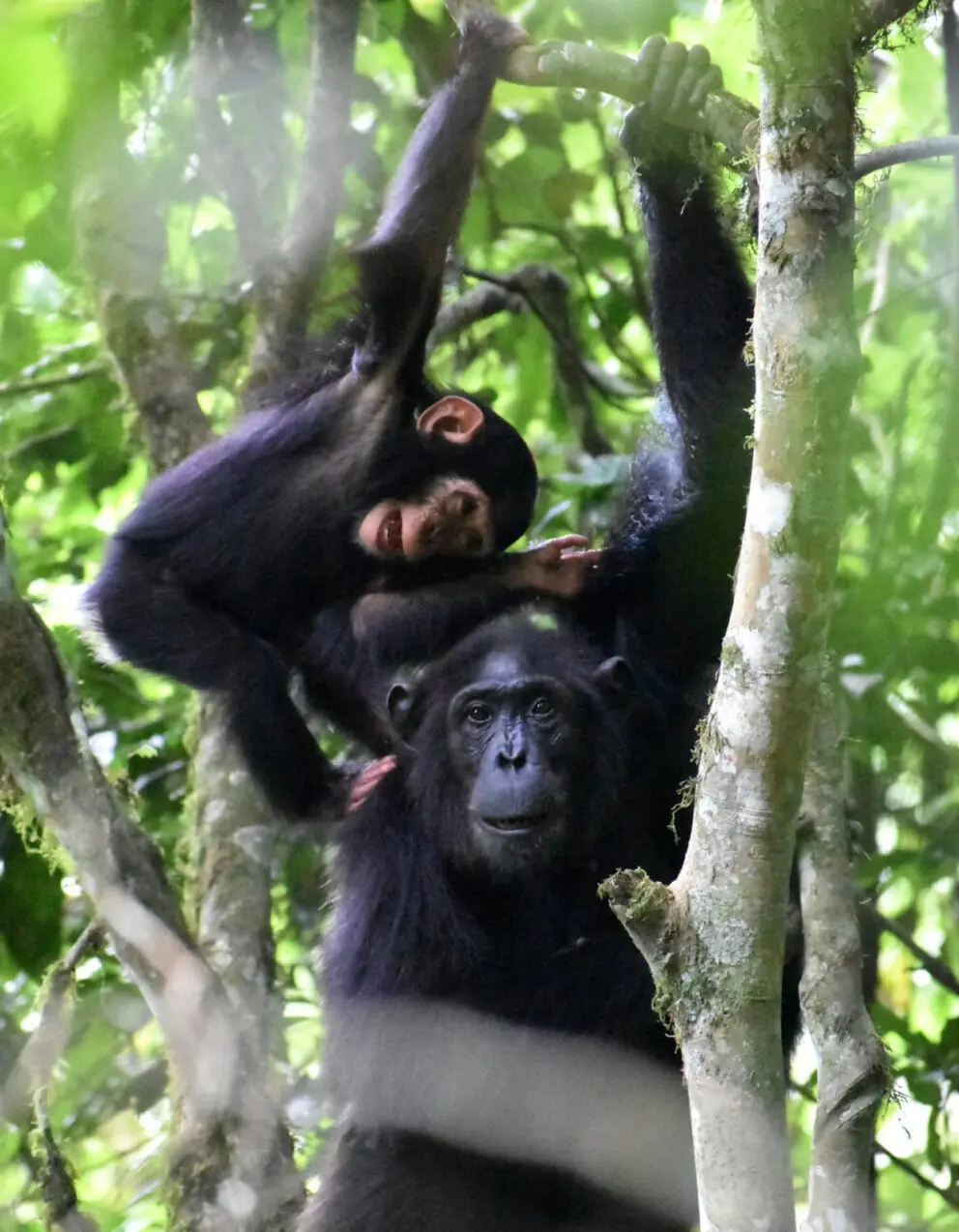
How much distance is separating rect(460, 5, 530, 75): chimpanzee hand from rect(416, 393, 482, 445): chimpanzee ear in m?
1.15

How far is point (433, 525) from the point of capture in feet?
15.2

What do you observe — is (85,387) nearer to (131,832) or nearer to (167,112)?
(167,112)

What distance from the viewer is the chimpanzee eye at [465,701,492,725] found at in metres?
4.13

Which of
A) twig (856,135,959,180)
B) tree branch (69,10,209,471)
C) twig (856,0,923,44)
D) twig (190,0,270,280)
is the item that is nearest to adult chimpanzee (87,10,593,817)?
tree branch (69,10,209,471)

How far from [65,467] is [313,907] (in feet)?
6.90

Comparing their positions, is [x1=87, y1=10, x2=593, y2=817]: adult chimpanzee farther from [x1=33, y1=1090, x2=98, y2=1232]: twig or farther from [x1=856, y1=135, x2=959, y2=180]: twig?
[x1=856, y1=135, x2=959, y2=180]: twig

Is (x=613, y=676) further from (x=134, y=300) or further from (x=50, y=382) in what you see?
(x=50, y=382)

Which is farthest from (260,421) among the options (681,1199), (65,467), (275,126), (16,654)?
(681,1199)

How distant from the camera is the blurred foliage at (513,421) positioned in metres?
4.82

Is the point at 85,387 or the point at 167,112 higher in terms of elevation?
the point at 167,112

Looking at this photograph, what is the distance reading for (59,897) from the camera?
4.65 meters

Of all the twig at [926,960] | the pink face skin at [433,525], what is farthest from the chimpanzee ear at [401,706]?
the twig at [926,960]

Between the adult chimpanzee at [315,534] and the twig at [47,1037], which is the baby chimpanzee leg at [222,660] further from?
the twig at [47,1037]

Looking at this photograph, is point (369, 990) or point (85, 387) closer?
point (369, 990)
